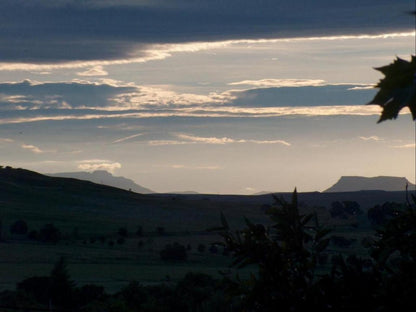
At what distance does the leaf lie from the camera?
14.3 feet

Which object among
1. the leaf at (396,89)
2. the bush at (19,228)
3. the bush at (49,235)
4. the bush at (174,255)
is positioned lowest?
the bush at (174,255)

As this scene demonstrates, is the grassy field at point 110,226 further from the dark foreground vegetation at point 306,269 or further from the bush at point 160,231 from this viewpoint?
the dark foreground vegetation at point 306,269

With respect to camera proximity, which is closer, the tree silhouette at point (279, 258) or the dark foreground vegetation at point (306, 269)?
the dark foreground vegetation at point (306, 269)

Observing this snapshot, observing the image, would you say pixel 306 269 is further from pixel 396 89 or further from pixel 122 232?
pixel 122 232

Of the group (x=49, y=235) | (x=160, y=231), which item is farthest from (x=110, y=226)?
(x=49, y=235)

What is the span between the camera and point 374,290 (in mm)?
6809

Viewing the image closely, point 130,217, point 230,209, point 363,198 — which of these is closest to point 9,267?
point 130,217

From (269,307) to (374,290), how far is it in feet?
3.04

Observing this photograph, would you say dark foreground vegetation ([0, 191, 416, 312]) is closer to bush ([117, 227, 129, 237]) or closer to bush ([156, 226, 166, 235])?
bush ([117, 227, 129, 237])

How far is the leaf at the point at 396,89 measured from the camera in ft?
14.3

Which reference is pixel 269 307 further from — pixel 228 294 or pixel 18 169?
pixel 18 169

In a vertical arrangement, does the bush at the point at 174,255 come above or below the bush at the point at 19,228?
below

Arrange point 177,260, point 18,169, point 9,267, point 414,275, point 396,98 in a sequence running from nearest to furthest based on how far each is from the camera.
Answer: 1. point 396,98
2. point 414,275
3. point 9,267
4. point 177,260
5. point 18,169

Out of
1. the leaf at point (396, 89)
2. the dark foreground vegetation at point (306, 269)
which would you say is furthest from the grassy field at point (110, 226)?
the leaf at point (396, 89)
